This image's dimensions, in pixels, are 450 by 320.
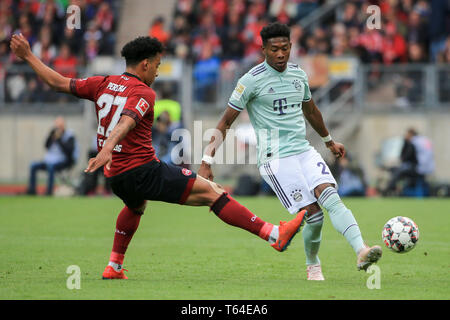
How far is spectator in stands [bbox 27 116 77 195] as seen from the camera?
2147 cm

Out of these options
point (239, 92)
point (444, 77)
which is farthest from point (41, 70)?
point (444, 77)

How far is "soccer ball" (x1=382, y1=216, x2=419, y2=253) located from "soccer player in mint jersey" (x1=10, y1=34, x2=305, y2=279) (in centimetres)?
140

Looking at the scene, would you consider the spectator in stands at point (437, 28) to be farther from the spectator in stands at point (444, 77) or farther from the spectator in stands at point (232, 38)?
the spectator in stands at point (232, 38)

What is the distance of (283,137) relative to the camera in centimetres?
839

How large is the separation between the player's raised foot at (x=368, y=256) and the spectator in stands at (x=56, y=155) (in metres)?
14.8

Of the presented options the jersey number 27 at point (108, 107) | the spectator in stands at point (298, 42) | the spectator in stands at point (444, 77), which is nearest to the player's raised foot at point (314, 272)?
the jersey number 27 at point (108, 107)

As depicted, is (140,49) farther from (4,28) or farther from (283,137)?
(4,28)

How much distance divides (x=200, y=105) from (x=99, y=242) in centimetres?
1183

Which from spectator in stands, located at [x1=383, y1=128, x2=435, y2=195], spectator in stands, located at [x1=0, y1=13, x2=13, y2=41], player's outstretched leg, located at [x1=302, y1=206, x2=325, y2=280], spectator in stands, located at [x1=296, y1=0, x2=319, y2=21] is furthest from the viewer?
spectator in stands, located at [x1=0, y1=13, x2=13, y2=41]

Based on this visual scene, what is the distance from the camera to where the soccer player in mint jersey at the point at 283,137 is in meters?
8.29

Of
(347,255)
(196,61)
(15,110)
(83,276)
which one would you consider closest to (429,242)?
(347,255)

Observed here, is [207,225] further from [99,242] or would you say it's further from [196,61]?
[196,61]

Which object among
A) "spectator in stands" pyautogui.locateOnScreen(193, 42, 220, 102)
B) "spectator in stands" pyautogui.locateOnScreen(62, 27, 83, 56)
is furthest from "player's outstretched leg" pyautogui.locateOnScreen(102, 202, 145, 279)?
"spectator in stands" pyautogui.locateOnScreen(62, 27, 83, 56)

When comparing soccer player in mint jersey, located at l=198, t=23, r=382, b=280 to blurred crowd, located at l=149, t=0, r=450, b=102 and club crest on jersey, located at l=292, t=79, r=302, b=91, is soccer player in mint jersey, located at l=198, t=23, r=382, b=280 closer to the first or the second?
club crest on jersey, located at l=292, t=79, r=302, b=91
